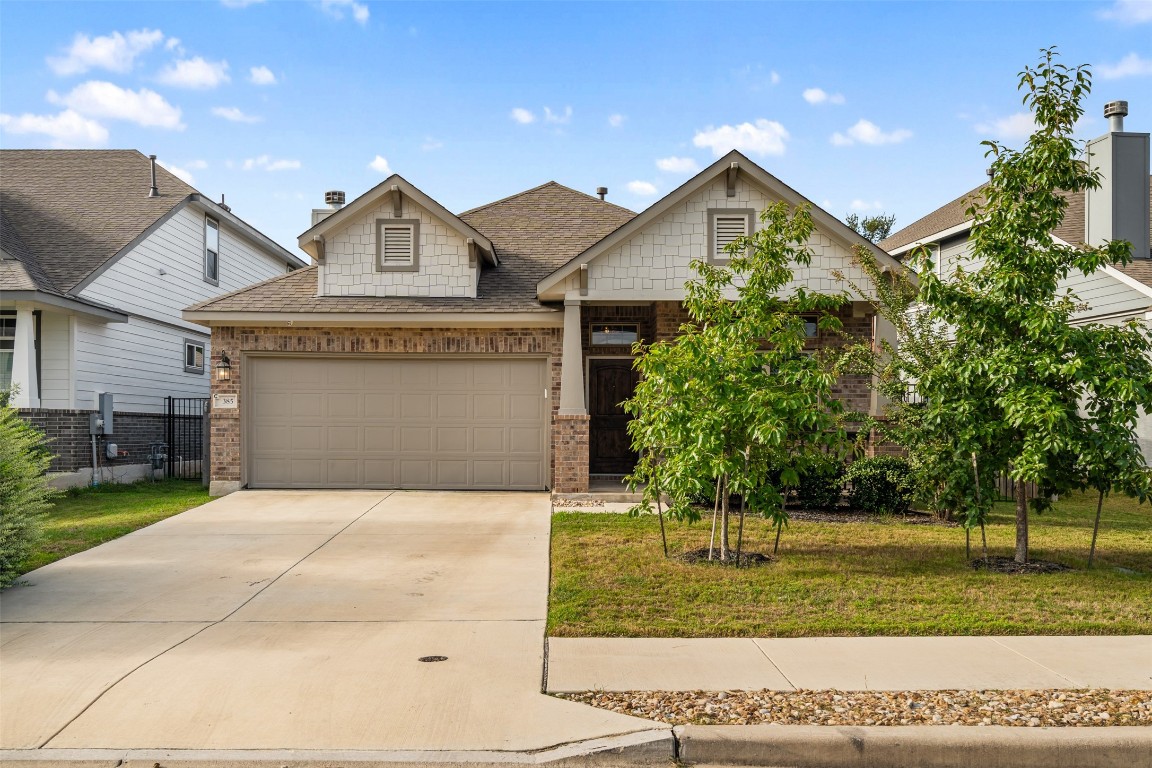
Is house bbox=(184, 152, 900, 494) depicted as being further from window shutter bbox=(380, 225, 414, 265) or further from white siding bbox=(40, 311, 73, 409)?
white siding bbox=(40, 311, 73, 409)

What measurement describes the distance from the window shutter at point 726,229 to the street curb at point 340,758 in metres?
10.6

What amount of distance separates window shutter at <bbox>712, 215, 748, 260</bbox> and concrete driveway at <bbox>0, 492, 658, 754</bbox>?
5.80 m

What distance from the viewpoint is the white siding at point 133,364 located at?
15.9 metres

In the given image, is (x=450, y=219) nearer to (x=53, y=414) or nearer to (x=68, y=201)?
(x=53, y=414)

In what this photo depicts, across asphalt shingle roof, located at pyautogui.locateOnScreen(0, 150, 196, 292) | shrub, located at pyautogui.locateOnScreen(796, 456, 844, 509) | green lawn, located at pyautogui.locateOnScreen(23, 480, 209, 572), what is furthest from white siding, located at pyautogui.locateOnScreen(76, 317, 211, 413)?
shrub, located at pyautogui.locateOnScreen(796, 456, 844, 509)

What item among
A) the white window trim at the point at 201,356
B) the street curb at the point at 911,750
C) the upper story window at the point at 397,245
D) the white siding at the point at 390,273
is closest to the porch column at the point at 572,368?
the white siding at the point at 390,273

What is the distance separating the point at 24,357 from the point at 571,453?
31.2 feet

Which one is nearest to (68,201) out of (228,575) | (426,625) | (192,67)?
(192,67)

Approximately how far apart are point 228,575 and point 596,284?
24.1 feet

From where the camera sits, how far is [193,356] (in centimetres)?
2066

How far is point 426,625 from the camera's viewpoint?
6891 mm

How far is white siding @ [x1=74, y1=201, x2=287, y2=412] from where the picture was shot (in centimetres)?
1623

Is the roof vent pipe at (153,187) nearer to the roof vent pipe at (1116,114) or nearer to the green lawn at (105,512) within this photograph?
the green lawn at (105,512)

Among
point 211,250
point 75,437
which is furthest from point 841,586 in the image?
point 211,250
